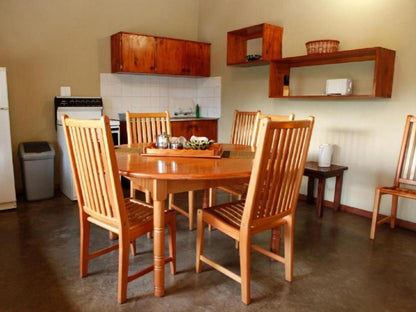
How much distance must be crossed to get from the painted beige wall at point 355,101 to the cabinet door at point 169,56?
0.96 metres

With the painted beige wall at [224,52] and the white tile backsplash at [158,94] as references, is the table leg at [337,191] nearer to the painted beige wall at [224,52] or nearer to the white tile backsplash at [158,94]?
the painted beige wall at [224,52]

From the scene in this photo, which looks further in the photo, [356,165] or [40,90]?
[40,90]

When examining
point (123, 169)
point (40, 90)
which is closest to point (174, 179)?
point (123, 169)

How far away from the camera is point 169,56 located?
476 cm

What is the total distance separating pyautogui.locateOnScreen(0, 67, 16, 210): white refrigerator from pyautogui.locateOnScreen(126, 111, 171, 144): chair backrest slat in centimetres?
126

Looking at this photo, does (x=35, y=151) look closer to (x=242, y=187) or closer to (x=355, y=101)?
(x=242, y=187)

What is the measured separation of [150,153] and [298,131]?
1.02 meters

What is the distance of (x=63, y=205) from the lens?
144 inches

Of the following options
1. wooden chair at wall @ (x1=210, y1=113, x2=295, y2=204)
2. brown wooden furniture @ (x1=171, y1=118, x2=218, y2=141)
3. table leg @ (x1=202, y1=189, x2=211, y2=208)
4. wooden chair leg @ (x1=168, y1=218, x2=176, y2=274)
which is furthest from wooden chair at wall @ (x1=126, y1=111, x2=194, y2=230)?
brown wooden furniture @ (x1=171, y1=118, x2=218, y2=141)

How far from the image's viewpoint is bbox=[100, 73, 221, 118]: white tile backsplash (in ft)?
15.4

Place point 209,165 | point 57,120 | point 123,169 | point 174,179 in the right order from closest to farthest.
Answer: point 174,179 → point 123,169 → point 209,165 → point 57,120

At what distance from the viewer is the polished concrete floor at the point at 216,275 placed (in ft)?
6.44

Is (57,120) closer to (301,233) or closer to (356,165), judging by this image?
(301,233)

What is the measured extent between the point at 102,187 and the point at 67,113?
2.51 metres
